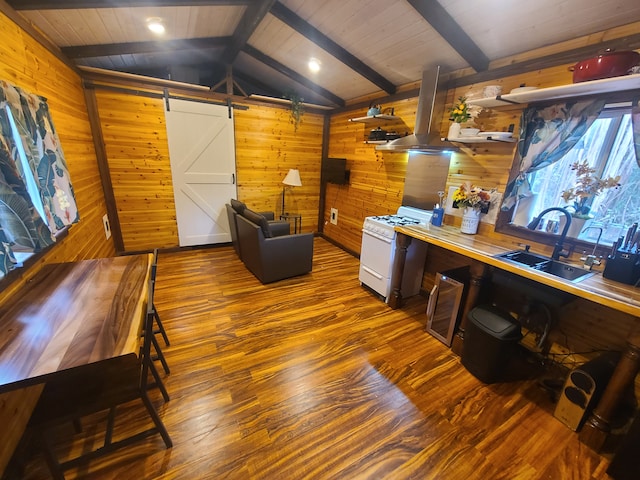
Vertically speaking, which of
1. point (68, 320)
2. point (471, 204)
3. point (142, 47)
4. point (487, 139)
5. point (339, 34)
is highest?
point (339, 34)

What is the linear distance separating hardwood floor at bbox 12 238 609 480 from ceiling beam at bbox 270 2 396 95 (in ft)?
9.31

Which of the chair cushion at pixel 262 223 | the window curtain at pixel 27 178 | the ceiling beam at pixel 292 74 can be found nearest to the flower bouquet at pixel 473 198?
the chair cushion at pixel 262 223

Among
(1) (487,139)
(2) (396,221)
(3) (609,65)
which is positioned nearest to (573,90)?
(3) (609,65)

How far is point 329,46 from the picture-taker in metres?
2.88

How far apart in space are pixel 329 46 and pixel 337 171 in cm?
184

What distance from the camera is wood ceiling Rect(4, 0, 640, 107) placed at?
5.88 feet

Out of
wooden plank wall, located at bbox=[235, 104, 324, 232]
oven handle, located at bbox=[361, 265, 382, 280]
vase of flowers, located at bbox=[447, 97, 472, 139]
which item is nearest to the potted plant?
vase of flowers, located at bbox=[447, 97, 472, 139]

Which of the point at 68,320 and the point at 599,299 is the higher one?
the point at 599,299

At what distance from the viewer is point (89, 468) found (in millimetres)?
1304

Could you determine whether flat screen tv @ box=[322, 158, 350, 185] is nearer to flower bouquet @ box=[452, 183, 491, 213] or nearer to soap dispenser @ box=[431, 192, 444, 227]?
soap dispenser @ box=[431, 192, 444, 227]

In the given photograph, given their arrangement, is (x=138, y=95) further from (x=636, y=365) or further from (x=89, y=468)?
(x=636, y=365)

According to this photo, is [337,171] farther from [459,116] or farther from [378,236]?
[459,116]

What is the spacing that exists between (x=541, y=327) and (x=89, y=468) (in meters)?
3.19

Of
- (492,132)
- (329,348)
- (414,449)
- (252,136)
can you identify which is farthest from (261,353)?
(252,136)
